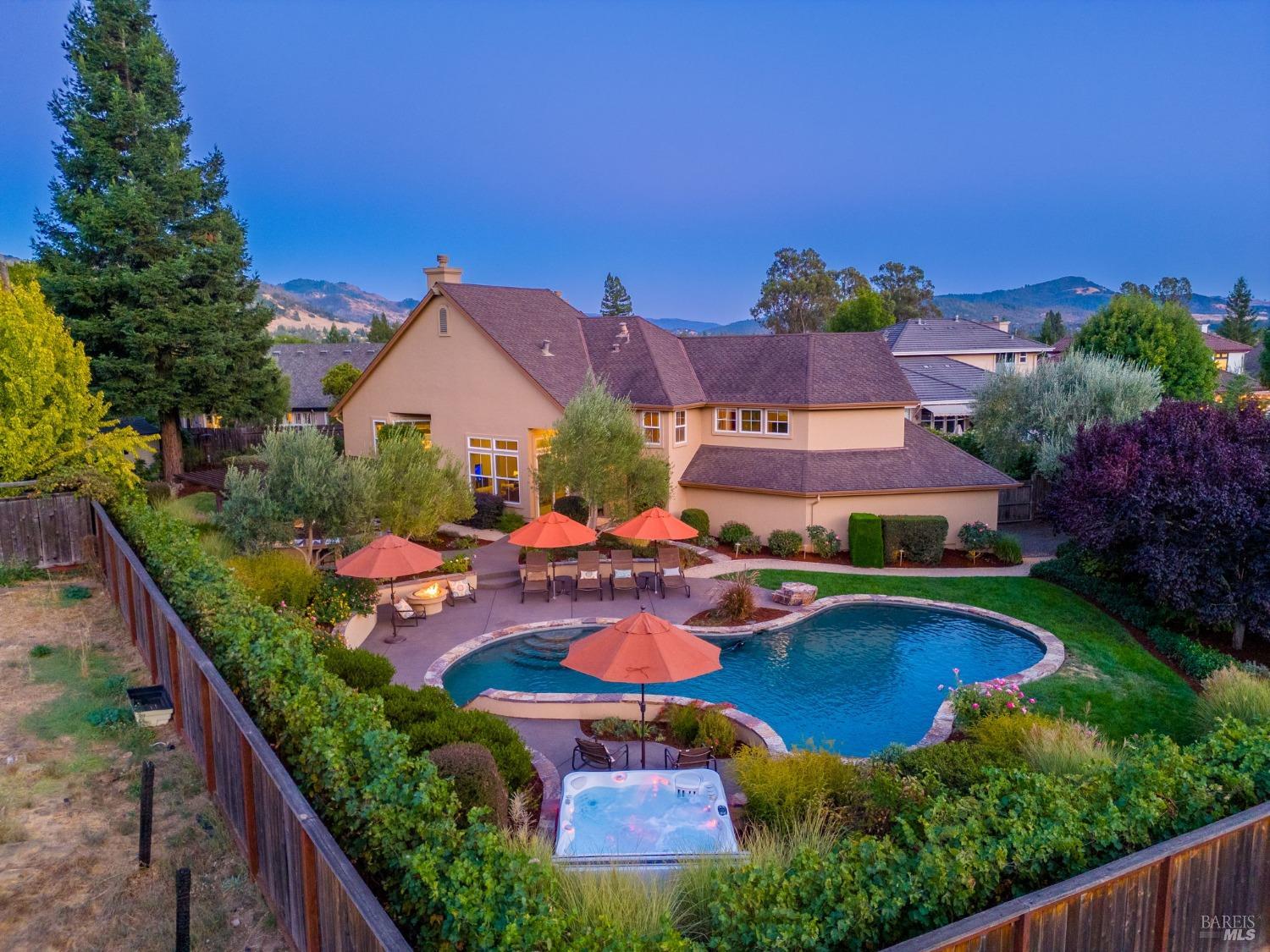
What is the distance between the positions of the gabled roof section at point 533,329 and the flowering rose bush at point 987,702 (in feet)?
50.3

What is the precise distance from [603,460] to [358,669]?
37.6 feet

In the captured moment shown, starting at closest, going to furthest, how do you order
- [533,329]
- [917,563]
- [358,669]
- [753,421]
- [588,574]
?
[358,669] < [588,574] < [917,563] < [753,421] < [533,329]

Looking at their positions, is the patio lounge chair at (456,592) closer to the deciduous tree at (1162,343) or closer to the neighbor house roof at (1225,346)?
the deciduous tree at (1162,343)

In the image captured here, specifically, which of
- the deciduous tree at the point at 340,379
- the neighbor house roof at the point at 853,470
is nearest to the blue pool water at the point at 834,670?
the neighbor house roof at the point at 853,470

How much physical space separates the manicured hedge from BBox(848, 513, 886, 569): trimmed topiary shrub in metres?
4.03

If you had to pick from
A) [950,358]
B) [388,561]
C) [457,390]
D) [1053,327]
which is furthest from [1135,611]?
[1053,327]

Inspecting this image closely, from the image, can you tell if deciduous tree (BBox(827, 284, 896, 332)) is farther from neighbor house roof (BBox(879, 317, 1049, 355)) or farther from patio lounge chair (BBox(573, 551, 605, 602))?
patio lounge chair (BBox(573, 551, 605, 602))

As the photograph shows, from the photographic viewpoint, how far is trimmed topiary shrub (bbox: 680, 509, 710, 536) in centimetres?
2456

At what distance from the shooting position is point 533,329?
90.3ft

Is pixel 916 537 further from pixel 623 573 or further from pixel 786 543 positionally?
pixel 623 573

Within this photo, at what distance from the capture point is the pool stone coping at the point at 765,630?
1202 cm

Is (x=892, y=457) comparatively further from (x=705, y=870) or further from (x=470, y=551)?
(x=705, y=870)

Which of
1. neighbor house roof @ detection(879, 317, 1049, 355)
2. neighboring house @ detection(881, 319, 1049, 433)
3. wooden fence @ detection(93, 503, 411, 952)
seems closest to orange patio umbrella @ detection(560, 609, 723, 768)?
wooden fence @ detection(93, 503, 411, 952)

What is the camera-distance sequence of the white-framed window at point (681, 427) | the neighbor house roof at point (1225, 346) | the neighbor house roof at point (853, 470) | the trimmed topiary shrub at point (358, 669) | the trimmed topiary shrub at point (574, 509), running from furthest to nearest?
the neighbor house roof at point (1225, 346) < the white-framed window at point (681, 427) < the trimmed topiary shrub at point (574, 509) < the neighbor house roof at point (853, 470) < the trimmed topiary shrub at point (358, 669)
